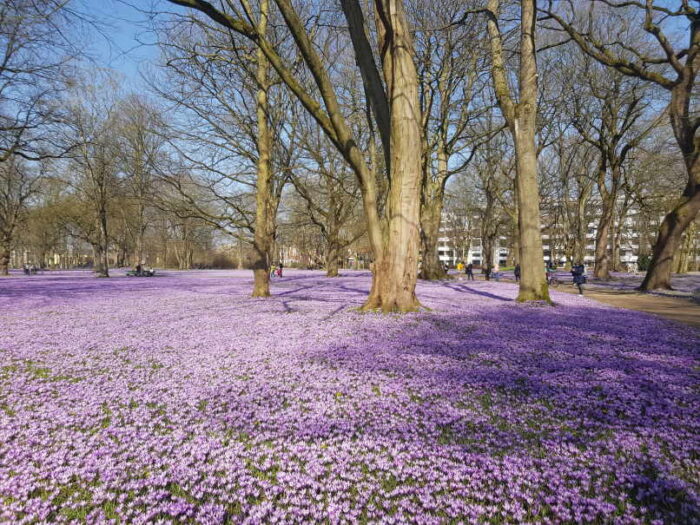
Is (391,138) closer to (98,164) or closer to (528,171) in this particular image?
(528,171)

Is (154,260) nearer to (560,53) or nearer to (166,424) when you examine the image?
(560,53)

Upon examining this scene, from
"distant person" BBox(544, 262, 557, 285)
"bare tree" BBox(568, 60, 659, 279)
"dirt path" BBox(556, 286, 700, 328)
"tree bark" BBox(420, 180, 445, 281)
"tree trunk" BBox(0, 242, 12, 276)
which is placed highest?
"bare tree" BBox(568, 60, 659, 279)

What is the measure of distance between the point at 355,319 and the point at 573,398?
5055 millimetres

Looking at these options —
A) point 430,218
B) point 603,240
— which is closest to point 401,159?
point 430,218

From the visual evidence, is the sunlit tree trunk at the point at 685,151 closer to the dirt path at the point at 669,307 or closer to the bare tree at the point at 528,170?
the dirt path at the point at 669,307

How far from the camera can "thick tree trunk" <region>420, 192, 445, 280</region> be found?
77.7 feet

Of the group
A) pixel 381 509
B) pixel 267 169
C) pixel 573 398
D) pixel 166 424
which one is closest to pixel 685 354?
pixel 573 398

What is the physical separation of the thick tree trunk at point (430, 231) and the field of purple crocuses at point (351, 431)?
18.1m

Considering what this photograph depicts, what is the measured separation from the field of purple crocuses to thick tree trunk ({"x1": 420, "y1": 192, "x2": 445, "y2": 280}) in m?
18.1

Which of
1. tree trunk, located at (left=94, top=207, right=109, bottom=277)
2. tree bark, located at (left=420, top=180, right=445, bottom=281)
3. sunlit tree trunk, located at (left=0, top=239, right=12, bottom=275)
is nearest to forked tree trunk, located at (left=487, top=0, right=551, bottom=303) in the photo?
tree bark, located at (left=420, top=180, right=445, bottom=281)

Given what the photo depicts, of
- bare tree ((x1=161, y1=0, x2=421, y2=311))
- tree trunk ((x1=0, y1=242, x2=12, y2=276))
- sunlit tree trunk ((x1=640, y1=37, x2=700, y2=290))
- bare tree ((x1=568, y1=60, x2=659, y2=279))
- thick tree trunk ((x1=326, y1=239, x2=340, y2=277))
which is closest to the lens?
bare tree ((x1=161, y1=0, x2=421, y2=311))

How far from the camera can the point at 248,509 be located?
1981mm

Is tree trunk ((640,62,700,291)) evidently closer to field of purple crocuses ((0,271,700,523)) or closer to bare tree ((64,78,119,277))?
field of purple crocuses ((0,271,700,523))

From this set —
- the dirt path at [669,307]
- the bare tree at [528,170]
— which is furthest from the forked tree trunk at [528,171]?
the dirt path at [669,307]
